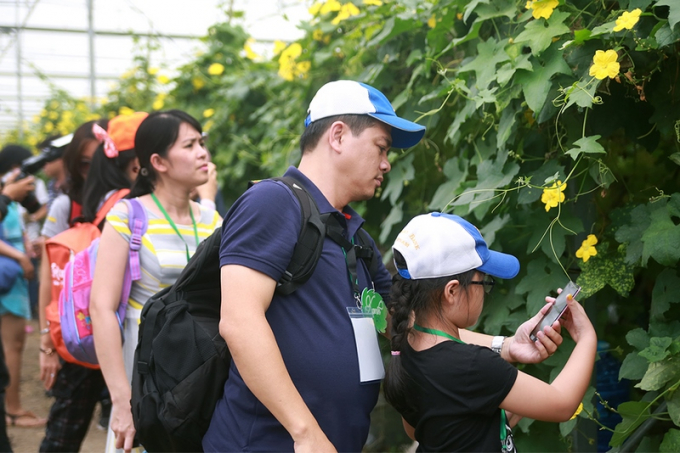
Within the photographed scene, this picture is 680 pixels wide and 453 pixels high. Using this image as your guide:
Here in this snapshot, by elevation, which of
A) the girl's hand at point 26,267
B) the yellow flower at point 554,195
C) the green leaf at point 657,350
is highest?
the yellow flower at point 554,195

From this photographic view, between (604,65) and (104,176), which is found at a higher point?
(604,65)

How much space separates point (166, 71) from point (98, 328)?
14.4 feet

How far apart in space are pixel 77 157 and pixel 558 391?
8.47 feet

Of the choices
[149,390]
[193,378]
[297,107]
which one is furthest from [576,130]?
[297,107]

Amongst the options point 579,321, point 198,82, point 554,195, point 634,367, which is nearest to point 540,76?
point 554,195

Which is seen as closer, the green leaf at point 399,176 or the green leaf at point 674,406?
the green leaf at point 674,406

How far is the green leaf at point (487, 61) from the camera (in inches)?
85.1

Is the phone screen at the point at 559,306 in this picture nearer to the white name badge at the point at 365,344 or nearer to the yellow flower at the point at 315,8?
the white name badge at the point at 365,344

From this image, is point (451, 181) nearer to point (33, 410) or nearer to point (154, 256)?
point (154, 256)

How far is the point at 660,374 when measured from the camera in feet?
6.01

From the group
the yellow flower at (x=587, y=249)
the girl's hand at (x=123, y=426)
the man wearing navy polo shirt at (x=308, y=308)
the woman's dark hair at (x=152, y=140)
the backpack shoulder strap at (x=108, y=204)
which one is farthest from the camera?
the backpack shoulder strap at (x=108, y=204)

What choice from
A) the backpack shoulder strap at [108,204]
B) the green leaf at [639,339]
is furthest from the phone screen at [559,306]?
the backpack shoulder strap at [108,204]

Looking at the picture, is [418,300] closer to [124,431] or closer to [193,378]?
[193,378]

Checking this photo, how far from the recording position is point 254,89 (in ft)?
16.1
